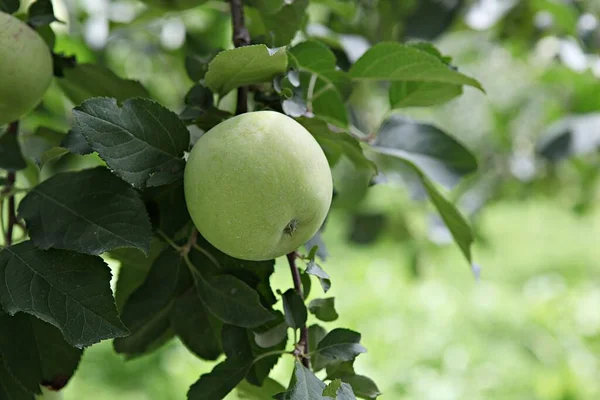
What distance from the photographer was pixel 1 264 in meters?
0.43

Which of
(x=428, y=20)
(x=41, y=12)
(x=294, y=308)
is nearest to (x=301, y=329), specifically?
(x=294, y=308)

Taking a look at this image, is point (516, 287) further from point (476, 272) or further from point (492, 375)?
point (476, 272)

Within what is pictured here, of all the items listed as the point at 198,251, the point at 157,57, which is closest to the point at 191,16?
the point at 157,57

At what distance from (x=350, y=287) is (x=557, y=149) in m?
1.44

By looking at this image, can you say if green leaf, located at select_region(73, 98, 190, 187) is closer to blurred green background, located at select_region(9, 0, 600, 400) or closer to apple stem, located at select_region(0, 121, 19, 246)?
apple stem, located at select_region(0, 121, 19, 246)

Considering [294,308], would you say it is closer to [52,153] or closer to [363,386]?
[363,386]

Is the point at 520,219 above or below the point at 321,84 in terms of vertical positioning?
below

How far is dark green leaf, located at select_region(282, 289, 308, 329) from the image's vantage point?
45 centimetres

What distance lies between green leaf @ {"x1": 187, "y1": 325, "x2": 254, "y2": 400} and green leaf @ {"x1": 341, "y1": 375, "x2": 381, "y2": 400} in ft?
0.23

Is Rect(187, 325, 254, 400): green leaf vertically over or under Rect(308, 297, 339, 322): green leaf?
under

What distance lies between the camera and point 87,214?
443mm

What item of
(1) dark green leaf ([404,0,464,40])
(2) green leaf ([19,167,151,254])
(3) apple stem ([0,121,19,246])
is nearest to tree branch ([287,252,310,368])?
(2) green leaf ([19,167,151,254])

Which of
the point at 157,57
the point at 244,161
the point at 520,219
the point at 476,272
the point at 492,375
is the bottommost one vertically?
the point at 520,219

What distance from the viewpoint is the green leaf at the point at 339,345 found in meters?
0.45
